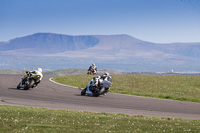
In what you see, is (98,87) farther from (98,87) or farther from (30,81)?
(30,81)

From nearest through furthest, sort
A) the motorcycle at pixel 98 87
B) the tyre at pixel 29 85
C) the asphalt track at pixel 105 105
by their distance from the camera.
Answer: the asphalt track at pixel 105 105
the motorcycle at pixel 98 87
the tyre at pixel 29 85

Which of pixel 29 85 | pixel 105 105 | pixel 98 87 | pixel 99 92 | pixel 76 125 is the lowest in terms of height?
pixel 76 125

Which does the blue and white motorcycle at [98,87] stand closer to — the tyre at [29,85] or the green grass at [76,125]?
the tyre at [29,85]

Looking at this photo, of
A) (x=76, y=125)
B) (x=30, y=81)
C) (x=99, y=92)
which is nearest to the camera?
(x=76, y=125)

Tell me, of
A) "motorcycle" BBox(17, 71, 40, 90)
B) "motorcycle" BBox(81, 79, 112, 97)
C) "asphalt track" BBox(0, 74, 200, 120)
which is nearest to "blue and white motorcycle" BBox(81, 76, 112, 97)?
"motorcycle" BBox(81, 79, 112, 97)

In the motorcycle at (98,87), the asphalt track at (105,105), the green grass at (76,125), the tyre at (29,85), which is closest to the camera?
the green grass at (76,125)

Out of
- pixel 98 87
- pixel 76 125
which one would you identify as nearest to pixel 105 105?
pixel 98 87

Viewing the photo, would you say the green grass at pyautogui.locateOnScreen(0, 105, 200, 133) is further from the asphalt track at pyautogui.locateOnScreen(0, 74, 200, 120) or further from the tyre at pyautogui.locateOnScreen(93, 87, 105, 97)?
the tyre at pyautogui.locateOnScreen(93, 87, 105, 97)

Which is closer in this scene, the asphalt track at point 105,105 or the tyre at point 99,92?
the asphalt track at point 105,105

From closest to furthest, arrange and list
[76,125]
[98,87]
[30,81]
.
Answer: [76,125] → [98,87] → [30,81]

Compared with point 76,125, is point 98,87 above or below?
above

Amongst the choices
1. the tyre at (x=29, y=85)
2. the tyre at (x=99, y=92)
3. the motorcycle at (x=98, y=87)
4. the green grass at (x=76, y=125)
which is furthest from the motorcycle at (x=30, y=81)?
the green grass at (x=76, y=125)

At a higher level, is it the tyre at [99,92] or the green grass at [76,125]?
the tyre at [99,92]

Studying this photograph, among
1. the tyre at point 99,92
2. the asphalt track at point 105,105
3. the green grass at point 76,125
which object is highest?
the tyre at point 99,92
